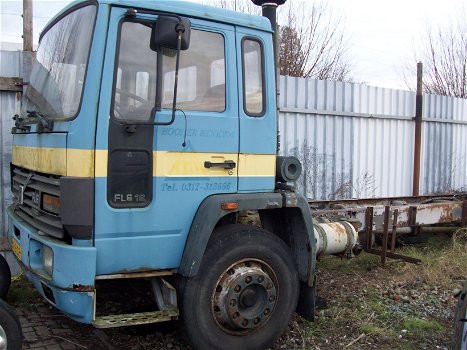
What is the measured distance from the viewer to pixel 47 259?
3477 mm

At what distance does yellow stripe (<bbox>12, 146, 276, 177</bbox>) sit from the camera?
3.21 meters

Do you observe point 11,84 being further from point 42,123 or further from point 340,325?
point 340,325

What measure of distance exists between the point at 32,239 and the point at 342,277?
3.77 meters

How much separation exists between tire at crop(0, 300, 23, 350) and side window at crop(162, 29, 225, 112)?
1.77 metres

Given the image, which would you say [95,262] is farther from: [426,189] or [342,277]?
[426,189]

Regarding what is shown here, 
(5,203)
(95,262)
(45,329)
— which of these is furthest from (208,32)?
(5,203)

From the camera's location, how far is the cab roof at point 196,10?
3.38 metres

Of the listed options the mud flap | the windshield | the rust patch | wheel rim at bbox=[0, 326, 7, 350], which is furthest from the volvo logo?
the rust patch

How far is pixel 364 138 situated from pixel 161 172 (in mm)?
5995

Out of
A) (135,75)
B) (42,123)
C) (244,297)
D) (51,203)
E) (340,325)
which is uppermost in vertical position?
(135,75)

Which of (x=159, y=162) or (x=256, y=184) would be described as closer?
(x=159, y=162)

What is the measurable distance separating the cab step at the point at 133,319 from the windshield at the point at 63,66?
4.66 ft

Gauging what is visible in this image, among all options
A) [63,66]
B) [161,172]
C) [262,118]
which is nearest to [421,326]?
[262,118]

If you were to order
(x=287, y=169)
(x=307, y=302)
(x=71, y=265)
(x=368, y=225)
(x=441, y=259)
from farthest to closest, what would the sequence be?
(x=441, y=259), (x=368, y=225), (x=307, y=302), (x=287, y=169), (x=71, y=265)
